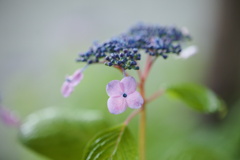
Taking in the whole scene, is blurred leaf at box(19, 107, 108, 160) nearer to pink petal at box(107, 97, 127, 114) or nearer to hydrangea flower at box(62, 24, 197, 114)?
hydrangea flower at box(62, 24, 197, 114)

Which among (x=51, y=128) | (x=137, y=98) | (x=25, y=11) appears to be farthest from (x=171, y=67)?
(x=25, y=11)

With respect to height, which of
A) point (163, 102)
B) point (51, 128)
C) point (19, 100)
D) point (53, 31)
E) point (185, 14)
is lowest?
point (51, 128)

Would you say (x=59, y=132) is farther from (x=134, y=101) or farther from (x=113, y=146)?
(x=134, y=101)

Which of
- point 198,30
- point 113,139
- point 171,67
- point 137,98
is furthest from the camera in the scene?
point 198,30

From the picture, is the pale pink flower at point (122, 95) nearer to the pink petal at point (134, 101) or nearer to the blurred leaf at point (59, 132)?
the pink petal at point (134, 101)

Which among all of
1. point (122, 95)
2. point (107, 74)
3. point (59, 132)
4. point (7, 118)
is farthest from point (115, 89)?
point (107, 74)

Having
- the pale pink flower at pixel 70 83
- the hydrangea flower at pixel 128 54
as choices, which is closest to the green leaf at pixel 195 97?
the hydrangea flower at pixel 128 54

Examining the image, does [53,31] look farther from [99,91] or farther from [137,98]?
[137,98]

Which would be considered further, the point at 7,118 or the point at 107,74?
the point at 107,74
